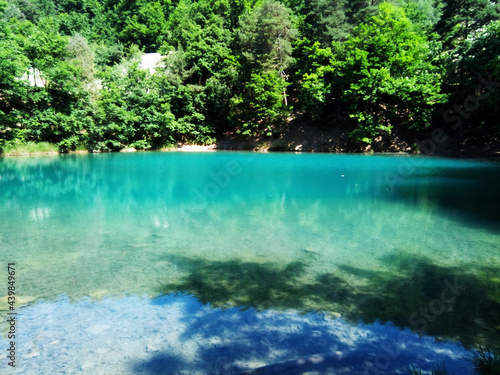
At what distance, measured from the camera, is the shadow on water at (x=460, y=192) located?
Result: 950 centimetres

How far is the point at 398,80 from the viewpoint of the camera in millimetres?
26266

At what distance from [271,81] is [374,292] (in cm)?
2879

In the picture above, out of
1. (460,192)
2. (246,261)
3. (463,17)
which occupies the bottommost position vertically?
(246,261)

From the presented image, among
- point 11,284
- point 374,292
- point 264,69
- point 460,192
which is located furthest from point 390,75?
point 11,284

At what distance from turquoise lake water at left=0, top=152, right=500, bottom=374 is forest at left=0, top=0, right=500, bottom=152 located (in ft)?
54.1

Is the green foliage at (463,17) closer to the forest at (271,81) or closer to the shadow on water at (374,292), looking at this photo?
the forest at (271,81)

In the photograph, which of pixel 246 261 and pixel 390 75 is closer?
pixel 246 261

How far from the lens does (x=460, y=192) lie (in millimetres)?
12539

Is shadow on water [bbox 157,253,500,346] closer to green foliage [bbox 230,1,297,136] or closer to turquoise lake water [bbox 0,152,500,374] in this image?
turquoise lake water [bbox 0,152,500,374]

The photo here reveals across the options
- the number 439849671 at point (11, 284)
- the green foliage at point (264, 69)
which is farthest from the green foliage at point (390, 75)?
the number 439849671 at point (11, 284)

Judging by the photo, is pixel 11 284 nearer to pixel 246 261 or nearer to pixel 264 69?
pixel 246 261

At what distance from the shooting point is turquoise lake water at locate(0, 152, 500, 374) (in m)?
4.00

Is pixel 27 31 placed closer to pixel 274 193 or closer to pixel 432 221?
pixel 274 193

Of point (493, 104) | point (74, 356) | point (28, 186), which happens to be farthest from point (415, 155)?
point (74, 356)
